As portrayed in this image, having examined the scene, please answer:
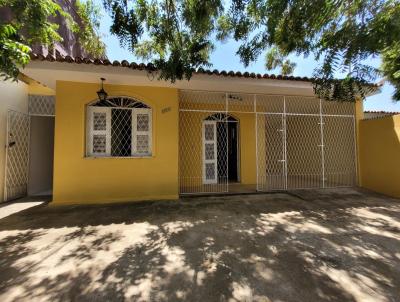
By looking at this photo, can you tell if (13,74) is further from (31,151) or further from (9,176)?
(31,151)

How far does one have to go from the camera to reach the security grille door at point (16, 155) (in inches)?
197

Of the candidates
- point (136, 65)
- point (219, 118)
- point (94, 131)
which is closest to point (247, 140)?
point (219, 118)

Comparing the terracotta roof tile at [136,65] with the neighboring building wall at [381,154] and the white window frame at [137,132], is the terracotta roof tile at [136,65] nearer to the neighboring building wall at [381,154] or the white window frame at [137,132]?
the white window frame at [137,132]

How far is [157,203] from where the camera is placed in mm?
4633

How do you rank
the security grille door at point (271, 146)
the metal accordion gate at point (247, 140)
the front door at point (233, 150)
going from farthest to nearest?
the front door at point (233, 150) → the security grille door at point (271, 146) → the metal accordion gate at point (247, 140)

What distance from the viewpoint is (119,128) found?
16.5 feet

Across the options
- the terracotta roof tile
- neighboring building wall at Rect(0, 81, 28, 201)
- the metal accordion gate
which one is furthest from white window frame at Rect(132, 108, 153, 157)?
neighboring building wall at Rect(0, 81, 28, 201)

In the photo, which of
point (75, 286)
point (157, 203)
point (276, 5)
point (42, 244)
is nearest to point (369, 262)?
point (75, 286)

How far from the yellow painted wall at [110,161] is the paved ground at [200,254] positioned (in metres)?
0.49

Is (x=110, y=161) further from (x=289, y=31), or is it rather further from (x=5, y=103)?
(x=289, y=31)

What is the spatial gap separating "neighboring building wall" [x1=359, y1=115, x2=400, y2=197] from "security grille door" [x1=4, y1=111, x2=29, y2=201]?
9.41 m

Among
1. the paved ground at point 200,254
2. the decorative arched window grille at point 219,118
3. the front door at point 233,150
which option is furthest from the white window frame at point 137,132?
the front door at point 233,150

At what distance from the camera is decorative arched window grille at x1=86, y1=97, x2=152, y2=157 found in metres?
4.86

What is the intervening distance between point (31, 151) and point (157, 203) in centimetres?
405
